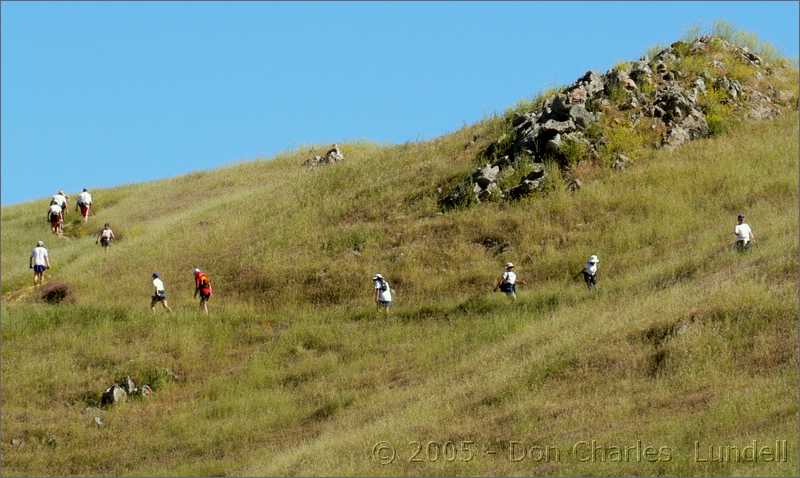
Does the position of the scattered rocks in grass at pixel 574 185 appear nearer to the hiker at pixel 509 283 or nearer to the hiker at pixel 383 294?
the hiker at pixel 509 283

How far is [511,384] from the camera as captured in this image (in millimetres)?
28031

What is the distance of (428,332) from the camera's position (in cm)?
3578

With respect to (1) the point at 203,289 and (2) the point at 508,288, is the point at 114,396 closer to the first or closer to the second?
(1) the point at 203,289

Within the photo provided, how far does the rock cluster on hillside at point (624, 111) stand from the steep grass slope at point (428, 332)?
123 centimetres

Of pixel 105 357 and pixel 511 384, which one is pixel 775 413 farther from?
A: pixel 105 357

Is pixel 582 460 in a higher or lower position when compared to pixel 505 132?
lower

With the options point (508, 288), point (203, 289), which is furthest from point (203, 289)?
point (508, 288)

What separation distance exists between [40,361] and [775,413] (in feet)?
72.0

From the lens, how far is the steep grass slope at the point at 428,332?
2491 centimetres

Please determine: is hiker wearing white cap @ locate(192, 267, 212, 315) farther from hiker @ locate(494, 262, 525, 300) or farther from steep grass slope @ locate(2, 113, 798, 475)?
hiker @ locate(494, 262, 525, 300)

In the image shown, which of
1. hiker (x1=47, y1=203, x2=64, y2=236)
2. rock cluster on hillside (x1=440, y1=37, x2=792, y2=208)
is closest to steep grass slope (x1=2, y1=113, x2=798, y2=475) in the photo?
rock cluster on hillside (x1=440, y1=37, x2=792, y2=208)

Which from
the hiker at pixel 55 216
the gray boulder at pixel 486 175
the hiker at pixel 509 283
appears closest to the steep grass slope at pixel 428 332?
the hiker at pixel 509 283

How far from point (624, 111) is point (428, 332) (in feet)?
56.7

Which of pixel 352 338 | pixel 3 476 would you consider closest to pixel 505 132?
pixel 352 338
